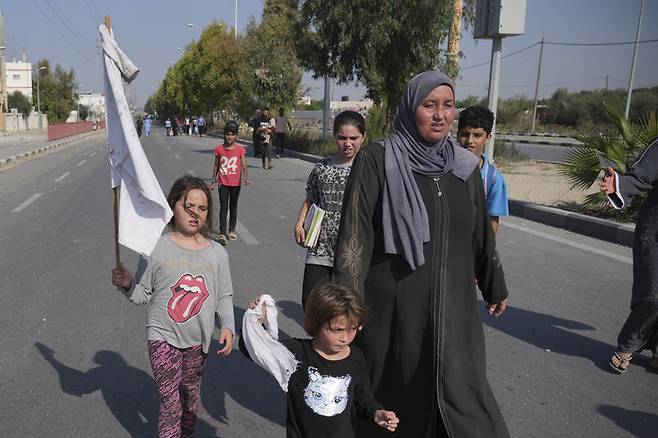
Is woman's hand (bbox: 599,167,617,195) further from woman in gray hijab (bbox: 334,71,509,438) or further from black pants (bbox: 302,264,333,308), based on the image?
black pants (bbox: 302,264,333,308)

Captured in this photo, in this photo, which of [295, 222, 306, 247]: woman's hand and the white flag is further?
[295, 222, 306, 247]: woman's hand

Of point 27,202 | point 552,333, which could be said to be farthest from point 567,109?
point 552,333

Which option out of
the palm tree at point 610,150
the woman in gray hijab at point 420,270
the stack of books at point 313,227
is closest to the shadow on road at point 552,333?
the stack of books at point 313,227

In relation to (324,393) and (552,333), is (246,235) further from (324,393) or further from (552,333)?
(324,393)

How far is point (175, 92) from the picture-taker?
269 feet

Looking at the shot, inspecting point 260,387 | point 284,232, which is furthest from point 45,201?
point 260,387

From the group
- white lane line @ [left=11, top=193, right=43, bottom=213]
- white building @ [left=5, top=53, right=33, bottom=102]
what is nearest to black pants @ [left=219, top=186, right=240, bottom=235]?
white lane line @ [left=11, top=193, right=43, bottom=213]

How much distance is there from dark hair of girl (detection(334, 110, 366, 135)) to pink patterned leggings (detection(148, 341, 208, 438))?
173 centimetres

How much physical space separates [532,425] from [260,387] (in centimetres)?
163

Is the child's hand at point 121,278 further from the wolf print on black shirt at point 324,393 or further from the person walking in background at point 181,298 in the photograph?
the wolf print on black shirt at point 324,393

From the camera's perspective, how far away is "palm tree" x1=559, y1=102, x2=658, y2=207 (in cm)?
931

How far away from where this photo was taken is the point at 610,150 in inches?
372

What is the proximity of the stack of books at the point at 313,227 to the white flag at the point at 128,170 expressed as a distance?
3.65 feet

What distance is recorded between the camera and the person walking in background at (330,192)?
12.0ft
